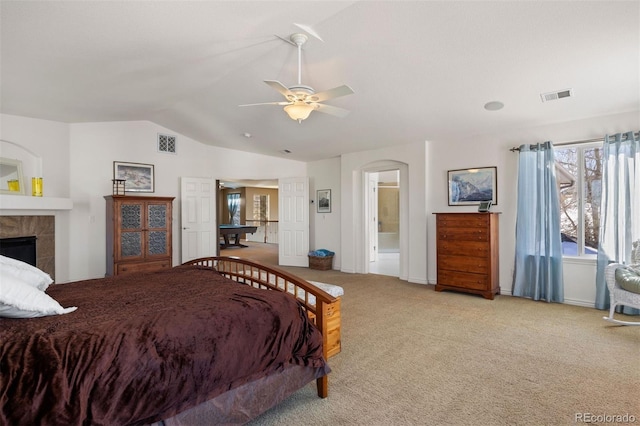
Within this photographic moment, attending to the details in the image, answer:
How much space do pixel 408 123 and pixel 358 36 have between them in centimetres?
214

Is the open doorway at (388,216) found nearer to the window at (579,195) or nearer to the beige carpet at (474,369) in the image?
the window at (579,195)

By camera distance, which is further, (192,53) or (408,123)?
(408,123)

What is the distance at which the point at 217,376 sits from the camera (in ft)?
5.35

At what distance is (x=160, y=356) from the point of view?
1.47 meters

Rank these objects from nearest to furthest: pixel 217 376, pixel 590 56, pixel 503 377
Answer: pixel 217 376 → pixel 503 377 → pixel 590 56

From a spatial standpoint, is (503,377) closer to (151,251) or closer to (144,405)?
(144,405)

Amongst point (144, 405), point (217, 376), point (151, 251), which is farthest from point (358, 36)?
point (151, 251)

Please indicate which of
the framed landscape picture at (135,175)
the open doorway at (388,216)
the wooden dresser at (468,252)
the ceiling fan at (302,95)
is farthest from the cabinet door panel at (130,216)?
the open doorway at (388,216)

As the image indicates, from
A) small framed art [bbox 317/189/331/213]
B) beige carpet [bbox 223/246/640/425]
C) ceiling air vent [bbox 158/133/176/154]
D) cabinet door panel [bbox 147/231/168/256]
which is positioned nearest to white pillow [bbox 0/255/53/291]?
beige carpet [bbox 223/246/640/425]

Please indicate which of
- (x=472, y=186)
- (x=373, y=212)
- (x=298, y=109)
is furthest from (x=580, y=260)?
(x=298, y=109)

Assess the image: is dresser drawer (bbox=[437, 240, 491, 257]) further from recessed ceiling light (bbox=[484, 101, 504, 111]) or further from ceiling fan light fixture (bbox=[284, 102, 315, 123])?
ceiling fan light fixture (bbox=[284, 102, 315, 123])

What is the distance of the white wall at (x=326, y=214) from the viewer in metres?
7.07

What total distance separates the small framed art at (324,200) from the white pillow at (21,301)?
→ 18.9 ft

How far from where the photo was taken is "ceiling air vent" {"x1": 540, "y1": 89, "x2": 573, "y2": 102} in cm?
365
